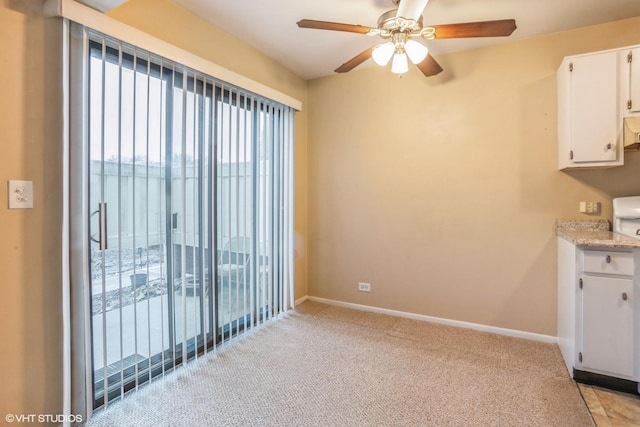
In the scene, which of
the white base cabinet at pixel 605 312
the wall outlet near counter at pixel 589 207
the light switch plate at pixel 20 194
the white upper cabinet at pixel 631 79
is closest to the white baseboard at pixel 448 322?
the white base cabinet at pixel 605 312

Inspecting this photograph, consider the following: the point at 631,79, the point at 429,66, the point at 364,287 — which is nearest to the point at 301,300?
the point at 364,287

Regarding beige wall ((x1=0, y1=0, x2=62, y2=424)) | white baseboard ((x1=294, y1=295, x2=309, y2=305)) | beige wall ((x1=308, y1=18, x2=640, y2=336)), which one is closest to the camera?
beige wall ((x1=0, y1=0, x2=62, y2=424))

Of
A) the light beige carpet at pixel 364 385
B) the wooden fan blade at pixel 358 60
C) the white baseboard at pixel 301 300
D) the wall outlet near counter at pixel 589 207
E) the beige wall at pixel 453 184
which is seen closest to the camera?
the light beige carpet at pixel 364 385

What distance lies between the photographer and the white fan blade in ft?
5.66

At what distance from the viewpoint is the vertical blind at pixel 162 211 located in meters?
1.84

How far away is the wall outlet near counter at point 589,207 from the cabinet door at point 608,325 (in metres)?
0.76

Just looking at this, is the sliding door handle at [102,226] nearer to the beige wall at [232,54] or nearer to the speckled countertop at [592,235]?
the beige wall at [232,54]

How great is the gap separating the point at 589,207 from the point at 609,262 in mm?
719

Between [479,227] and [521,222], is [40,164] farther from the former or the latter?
[521,222]

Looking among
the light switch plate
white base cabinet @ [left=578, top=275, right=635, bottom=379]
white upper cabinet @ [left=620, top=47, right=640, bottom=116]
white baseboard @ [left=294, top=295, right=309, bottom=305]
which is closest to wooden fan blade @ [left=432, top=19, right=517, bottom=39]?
white upper cabinet @ [left=620, top=47, right=640, bottom=116]

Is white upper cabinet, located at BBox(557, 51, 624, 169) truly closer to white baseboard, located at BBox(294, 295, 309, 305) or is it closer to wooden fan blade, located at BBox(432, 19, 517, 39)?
wooden fan blade, located at BBox(432, 19, 517, 39)

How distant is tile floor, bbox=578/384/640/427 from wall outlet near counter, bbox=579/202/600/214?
4.30 feet

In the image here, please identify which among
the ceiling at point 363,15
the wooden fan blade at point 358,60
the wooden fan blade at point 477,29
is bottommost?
the wooden fan blade at point 477,29

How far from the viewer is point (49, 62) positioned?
1671mm
